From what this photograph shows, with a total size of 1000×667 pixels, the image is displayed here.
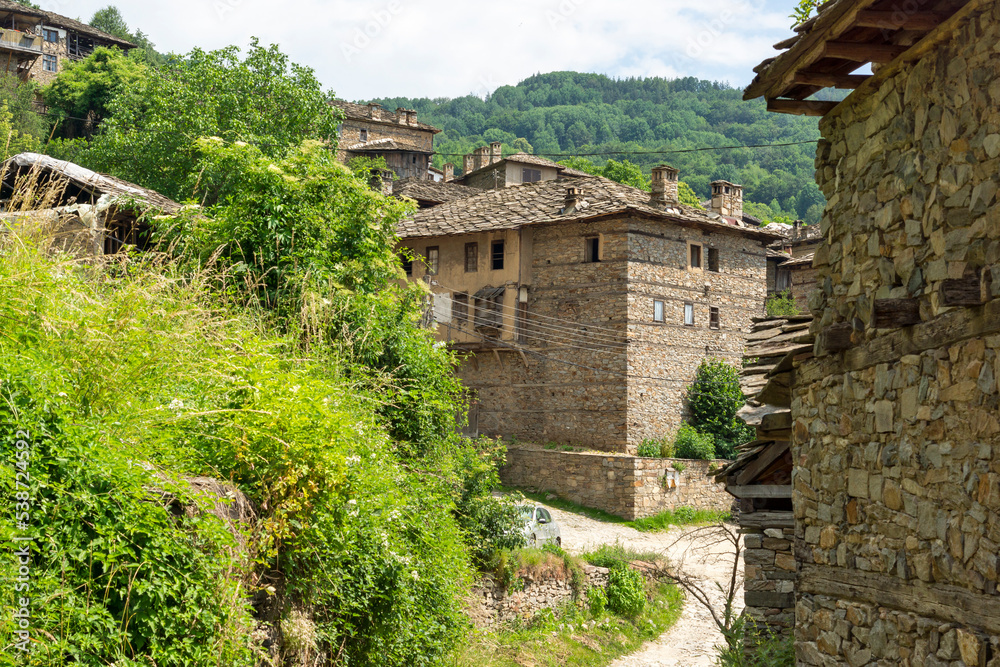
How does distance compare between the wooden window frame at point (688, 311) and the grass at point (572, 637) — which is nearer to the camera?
the grass at point (572, 637)

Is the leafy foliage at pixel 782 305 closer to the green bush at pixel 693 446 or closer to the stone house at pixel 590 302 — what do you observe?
the stone house at pixel 590 302

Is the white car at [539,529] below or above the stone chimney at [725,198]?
below

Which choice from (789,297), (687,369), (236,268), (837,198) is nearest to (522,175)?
(789,297)

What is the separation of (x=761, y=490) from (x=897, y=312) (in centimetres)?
414

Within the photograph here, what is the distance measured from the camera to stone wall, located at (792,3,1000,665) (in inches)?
181

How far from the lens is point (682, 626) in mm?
18109

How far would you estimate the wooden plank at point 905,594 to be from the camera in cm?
458

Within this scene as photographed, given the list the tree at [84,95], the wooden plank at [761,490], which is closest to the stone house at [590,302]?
the wooden plank at [761,490]

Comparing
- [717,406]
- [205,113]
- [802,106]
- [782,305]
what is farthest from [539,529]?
[782,305]

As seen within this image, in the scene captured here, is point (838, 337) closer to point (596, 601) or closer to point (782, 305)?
point (596, 601)

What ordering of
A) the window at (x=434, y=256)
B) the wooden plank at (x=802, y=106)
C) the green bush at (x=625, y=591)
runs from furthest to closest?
1. the window at (x=434, y=256)
2. the green bush at (x=625, y=591)
3. the wooden plank at (x=802, y=106)

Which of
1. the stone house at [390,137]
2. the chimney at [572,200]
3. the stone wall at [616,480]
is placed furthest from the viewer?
the stone house at [390,137]

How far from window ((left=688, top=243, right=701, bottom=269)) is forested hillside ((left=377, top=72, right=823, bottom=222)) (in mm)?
35138

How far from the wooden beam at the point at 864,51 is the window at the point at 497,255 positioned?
79.4 ft
